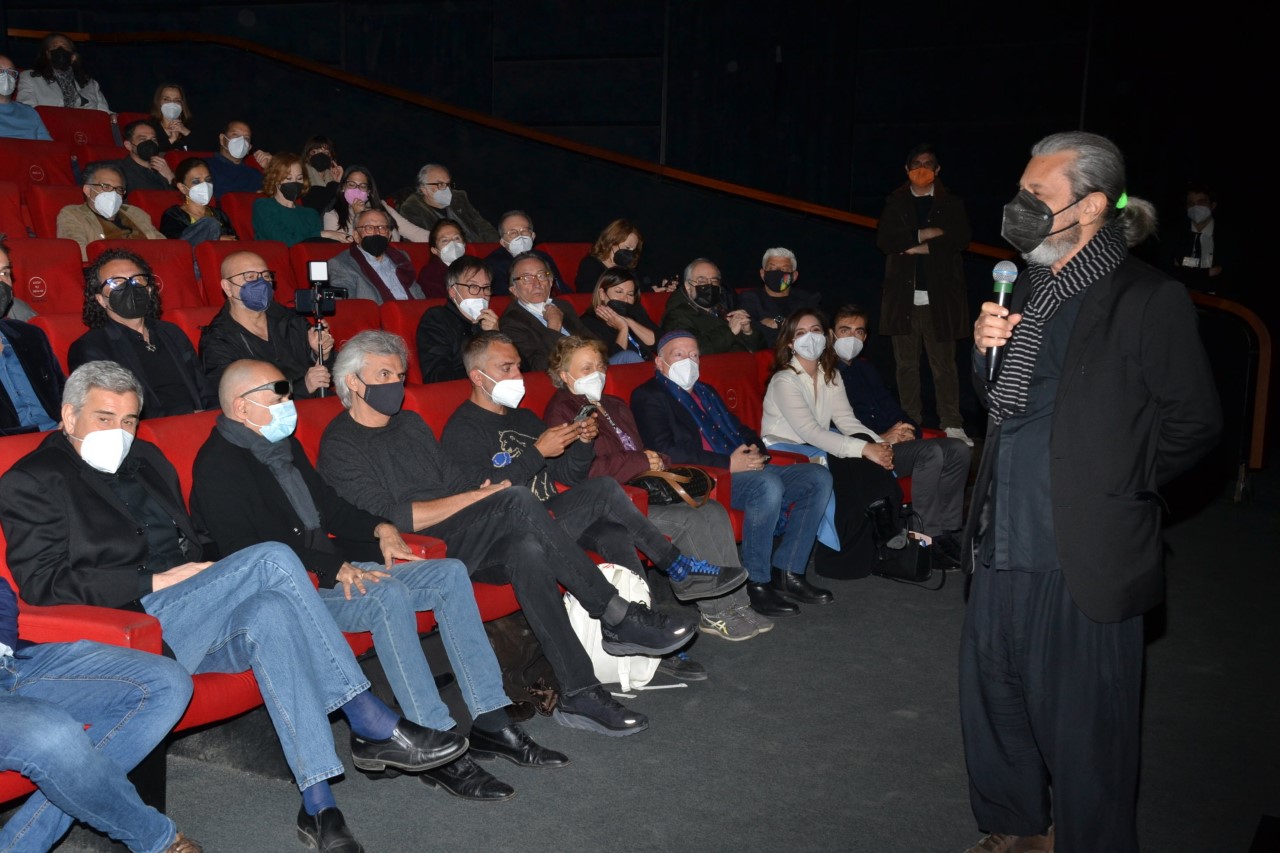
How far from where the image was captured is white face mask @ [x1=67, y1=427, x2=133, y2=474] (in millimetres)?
2623

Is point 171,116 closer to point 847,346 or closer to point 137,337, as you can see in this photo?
point 137,337

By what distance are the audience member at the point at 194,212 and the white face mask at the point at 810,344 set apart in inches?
102

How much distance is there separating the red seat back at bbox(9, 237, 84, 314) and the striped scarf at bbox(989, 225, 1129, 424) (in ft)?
11.4

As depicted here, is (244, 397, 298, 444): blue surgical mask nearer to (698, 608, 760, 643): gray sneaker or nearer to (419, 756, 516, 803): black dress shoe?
(419, 756, 516, 803): black dress shoe

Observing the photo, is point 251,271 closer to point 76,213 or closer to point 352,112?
point 76,213

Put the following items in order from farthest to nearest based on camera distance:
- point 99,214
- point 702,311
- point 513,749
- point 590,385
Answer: point 702,311 → point 99,214 → point 590,385 → point 513,749

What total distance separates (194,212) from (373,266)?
925 millimetres

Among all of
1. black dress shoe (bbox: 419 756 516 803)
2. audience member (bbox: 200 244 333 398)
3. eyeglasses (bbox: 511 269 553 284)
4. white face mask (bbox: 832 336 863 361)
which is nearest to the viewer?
black dress shoe (bbox: 419 756 516 803)

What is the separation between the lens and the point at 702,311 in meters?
5.22

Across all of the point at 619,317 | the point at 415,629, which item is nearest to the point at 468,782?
the point at 415,629

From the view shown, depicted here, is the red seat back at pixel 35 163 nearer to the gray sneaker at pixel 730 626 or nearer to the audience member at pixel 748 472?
→ the audience member at pixel 748 472

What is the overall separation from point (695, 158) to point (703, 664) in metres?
4.45

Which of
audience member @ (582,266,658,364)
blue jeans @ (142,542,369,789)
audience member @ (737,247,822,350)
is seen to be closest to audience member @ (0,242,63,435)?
blue jeans @ (142,542,369,789)

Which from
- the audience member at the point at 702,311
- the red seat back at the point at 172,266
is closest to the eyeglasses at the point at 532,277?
the audience member at the point at 702,311
